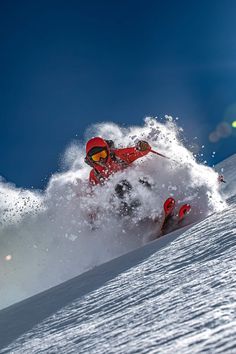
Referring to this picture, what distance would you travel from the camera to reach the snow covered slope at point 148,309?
5.31 ft

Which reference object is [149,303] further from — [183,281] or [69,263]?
[69,263]

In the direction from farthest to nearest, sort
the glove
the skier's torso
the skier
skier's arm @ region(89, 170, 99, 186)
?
skier's arm @ region(89, 170, 99, 186) → the glove → the skier's torso → the skier

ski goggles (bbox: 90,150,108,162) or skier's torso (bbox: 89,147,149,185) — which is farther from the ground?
ski goggles (bbox: 90,150,108,162)

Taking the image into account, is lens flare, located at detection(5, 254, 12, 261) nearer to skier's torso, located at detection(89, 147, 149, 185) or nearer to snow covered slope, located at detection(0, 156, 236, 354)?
skier's torso, located at detection(89, 147, 149, 185)

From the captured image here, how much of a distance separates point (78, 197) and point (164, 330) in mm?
7349

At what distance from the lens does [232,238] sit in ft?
10.3

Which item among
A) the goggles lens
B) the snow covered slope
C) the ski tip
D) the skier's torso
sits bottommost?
the snow covered slope

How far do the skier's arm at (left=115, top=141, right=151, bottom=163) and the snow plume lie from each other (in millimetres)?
139

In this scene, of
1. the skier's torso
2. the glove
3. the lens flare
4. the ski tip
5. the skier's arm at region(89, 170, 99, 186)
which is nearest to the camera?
the ski tip

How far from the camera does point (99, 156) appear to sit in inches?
315

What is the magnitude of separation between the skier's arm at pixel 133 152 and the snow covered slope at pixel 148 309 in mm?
4371

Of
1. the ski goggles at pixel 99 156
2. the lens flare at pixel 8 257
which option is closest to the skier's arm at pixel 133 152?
the ski goggles at pixel 99 156

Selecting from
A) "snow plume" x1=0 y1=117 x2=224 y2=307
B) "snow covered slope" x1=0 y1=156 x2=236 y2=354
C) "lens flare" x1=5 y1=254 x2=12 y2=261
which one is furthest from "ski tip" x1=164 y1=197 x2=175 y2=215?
"lens flare" x1=5 y1=254 x2=12 y2=261

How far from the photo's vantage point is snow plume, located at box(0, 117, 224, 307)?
24.8 feet
